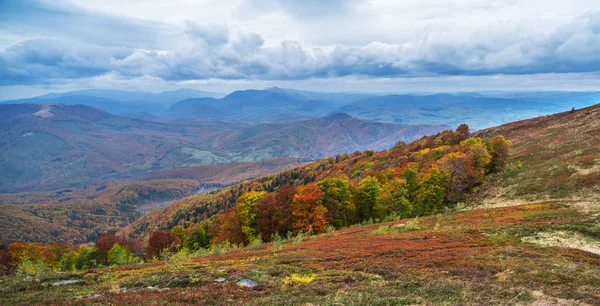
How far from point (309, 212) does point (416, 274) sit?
35697mm

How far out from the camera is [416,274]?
18016mm

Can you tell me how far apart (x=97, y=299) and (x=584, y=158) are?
226 ft

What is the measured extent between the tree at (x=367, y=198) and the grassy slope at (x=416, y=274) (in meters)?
24.9

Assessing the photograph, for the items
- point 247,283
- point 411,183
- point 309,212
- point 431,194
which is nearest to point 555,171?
point 431,194

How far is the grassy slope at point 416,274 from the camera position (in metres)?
14.1

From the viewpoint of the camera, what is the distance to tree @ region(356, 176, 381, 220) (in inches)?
2346

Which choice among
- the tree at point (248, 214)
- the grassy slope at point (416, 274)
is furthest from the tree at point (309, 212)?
the grassy slope at point (416, 274)

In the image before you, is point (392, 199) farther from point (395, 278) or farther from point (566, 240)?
point (395, 278)

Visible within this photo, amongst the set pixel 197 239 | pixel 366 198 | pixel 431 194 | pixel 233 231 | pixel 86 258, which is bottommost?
pixel 86 258

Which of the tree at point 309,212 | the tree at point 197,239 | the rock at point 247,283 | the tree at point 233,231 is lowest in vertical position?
the tree at point 197,239

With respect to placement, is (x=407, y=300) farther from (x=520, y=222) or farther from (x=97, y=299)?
(x=520, y=222)

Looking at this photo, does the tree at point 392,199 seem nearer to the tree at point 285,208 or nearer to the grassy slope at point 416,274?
the tree at point 285,208

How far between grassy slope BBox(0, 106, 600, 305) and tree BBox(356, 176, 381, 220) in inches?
981

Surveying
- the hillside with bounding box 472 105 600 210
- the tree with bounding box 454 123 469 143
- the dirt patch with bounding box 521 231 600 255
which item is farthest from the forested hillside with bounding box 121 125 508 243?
the tree with bounding box 454 123 469 143
